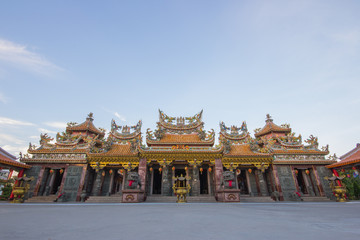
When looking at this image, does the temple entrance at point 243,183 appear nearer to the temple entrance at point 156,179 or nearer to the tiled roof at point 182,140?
the tiled roof at point 182,140

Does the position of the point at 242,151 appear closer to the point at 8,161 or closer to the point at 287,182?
the point at 287,182

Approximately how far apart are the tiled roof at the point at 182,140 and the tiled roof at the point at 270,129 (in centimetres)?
968

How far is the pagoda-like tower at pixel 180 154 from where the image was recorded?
1550cm

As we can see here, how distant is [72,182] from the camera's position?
15.8 metres

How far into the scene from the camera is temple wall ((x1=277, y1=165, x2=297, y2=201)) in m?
15.4

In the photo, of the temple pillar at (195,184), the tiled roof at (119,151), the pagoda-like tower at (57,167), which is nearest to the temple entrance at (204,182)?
the temple pillar at (195,184)

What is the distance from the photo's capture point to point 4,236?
2584 mm

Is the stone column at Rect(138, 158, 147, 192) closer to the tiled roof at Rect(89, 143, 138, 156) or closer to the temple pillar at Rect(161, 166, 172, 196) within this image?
the tiled roof at Rect(89, 143, 138, 156)

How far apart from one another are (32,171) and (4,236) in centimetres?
1823

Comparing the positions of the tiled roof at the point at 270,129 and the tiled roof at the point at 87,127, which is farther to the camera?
the tiled roof at the point at 270,129

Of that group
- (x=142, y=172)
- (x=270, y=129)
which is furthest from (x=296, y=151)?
(x=142, y=172)

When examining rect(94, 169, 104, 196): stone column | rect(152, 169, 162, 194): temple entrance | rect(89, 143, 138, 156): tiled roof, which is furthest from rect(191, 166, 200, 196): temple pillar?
rect(94, 169, 104, 196): stone column

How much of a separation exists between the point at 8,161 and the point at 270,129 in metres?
27.8

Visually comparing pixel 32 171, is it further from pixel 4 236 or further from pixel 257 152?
pixel 257 152
